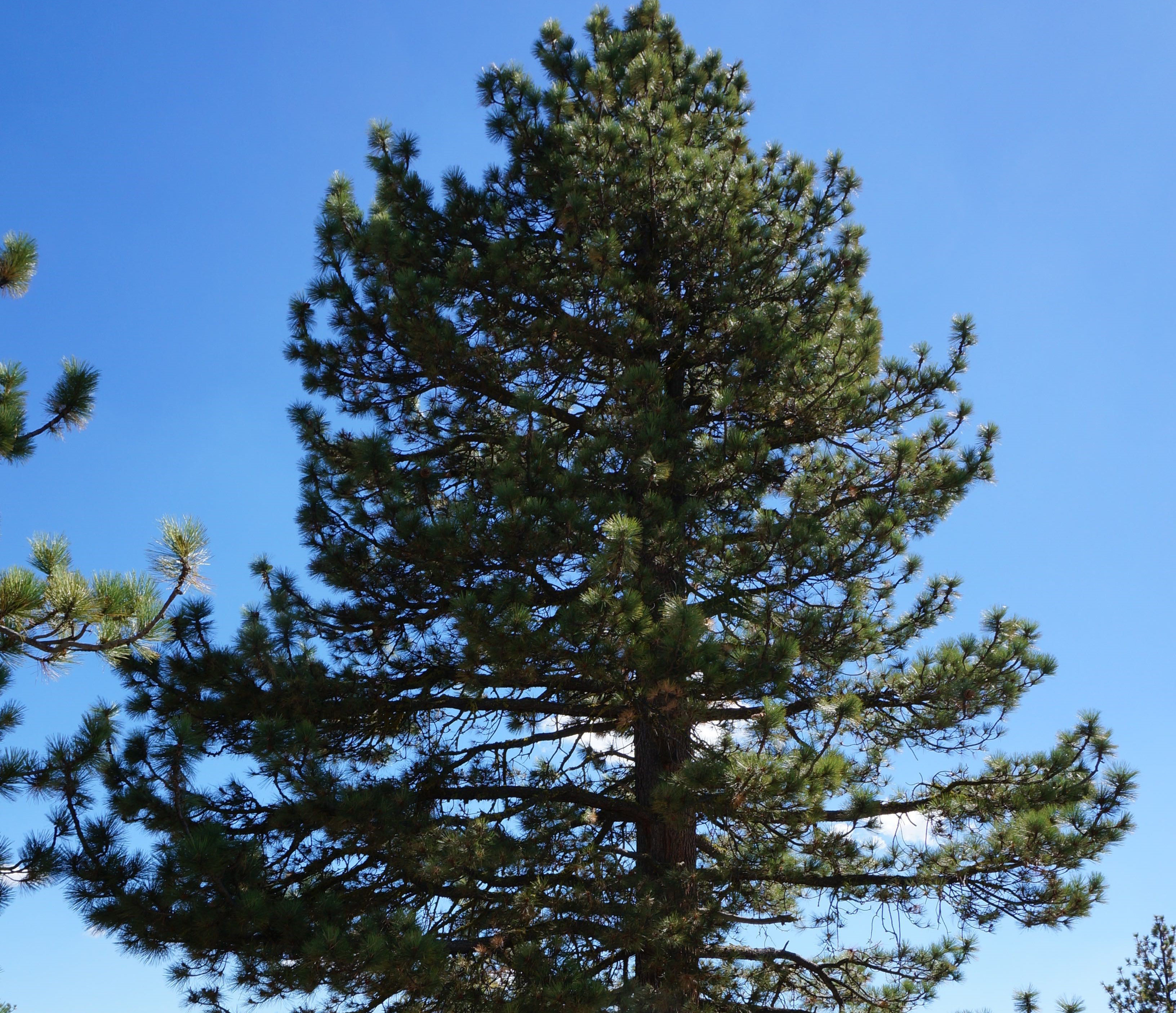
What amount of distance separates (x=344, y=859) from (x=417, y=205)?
18.8 ft

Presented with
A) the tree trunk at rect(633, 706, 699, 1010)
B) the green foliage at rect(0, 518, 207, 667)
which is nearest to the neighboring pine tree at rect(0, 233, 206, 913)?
the green foliage at rect(0, 518, 207, 667)

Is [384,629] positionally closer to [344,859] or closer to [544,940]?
[344,859]

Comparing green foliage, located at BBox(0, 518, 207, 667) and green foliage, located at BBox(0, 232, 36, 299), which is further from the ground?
green foliage, located at BBox(0, 232, 36, 299)

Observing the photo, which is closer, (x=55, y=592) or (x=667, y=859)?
(x=55, y=592)

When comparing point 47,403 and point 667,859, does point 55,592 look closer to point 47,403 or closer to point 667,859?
point 47,403

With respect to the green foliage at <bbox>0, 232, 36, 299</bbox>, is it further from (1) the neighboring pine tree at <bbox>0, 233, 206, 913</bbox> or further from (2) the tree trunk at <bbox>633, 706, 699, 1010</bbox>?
(2) the tree trunk at <bbox>633, 706, 699, 1010</bbox>

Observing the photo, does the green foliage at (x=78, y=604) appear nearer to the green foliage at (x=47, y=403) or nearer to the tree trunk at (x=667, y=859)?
the green foliage at (x=47, y=403)

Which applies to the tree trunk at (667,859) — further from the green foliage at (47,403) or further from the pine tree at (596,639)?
the green foliage at (47,403)

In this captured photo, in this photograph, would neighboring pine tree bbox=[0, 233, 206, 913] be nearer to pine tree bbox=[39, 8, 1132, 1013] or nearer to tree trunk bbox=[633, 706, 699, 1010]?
pine tree bbox=[39, 8, 1132, 1013]

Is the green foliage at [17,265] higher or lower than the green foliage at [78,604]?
higher

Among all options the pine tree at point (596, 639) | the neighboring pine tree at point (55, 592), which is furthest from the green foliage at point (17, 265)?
the pine tree at point (596, 639)

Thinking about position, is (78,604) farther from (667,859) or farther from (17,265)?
(667,859)

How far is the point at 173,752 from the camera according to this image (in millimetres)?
5113

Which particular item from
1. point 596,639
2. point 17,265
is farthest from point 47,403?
point 596,639
